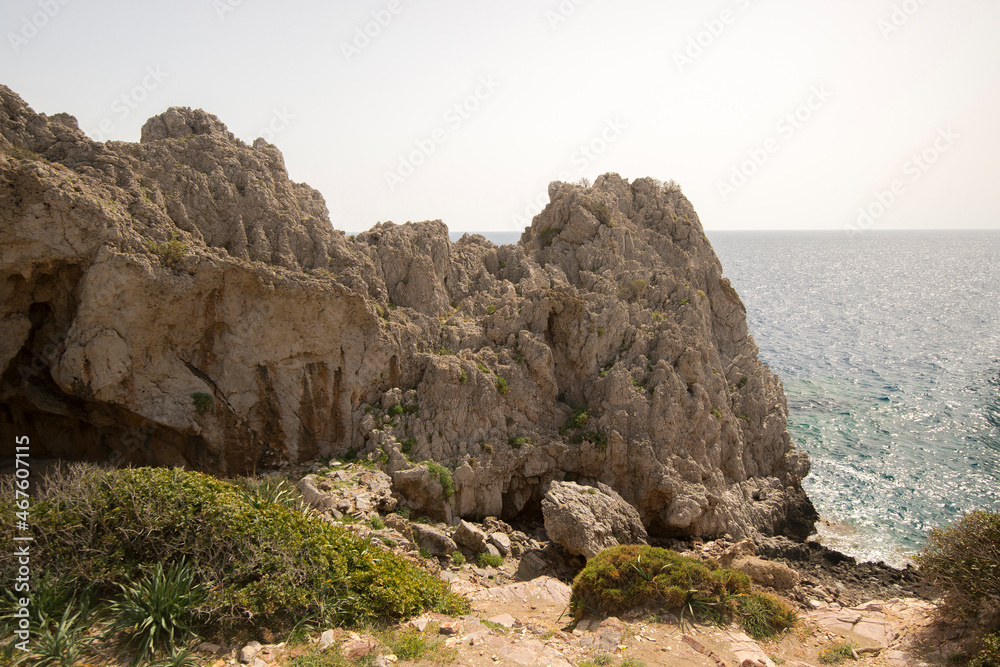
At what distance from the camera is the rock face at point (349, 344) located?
18047 millimetres

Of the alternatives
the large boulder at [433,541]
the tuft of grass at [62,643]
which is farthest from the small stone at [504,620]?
the tuft of grass at [62,643]

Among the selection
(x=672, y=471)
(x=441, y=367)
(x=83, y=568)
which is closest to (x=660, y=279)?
(x=672, y=471)

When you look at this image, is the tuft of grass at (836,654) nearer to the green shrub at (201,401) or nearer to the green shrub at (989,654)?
the green shrub at (989,654)

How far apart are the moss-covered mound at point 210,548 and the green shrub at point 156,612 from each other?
0.92 feet

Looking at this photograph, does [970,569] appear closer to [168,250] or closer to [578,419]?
[578,419]

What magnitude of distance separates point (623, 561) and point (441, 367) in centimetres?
989

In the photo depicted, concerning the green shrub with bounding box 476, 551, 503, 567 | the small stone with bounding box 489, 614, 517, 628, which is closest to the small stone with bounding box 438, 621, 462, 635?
the small stone with bounding box 489, 614, 517, 628

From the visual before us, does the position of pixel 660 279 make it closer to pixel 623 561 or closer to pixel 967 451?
pixel 623 561

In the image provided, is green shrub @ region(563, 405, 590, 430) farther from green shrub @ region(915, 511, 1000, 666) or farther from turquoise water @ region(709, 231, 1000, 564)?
turquoise water @ region(709, 231, 1000, 564)

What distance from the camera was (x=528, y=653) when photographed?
12969 mm

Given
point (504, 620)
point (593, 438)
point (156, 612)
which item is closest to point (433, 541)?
point (504, 620)

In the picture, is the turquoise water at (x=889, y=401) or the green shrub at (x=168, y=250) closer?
the green shrub at (x=168, y=250)

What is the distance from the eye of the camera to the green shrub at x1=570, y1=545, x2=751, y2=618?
16234 mm

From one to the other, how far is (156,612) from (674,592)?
1233 cm
